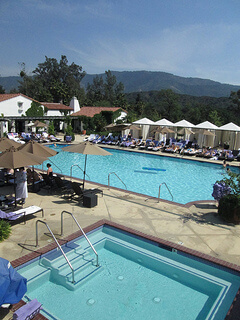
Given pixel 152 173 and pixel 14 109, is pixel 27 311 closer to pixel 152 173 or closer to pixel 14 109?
pixel 152 173

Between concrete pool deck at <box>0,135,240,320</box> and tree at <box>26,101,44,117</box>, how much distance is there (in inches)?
1115

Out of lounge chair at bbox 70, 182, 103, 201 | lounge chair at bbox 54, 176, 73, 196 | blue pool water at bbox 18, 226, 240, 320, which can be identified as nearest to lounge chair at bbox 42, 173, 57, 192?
lounge chair at bbox 54, 176, 73, 196

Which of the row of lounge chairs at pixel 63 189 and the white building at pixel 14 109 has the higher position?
the white building at pixel 14 109

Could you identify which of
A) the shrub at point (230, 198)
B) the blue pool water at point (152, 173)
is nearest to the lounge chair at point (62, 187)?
the blue pool water at point (152, 173)

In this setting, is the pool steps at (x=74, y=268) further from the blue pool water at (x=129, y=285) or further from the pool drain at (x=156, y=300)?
the pool drain at (x=156, y=300)

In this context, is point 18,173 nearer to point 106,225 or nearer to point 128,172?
point 106,225

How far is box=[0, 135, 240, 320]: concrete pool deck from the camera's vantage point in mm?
6531

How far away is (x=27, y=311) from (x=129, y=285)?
2202mm

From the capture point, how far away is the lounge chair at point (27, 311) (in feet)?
13.1

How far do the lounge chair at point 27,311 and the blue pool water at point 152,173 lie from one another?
893 cm

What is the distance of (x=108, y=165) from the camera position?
1933 centimetres

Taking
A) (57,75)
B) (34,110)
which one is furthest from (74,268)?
(57,75)

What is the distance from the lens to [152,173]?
1734 cm

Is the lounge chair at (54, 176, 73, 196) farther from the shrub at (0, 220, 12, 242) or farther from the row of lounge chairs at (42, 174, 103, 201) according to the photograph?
the shrub at (0, 220, 12, 242)
